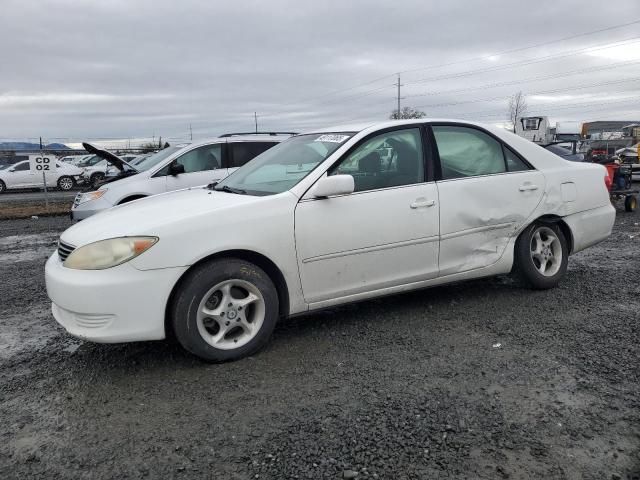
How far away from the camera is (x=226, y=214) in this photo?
12.0ft

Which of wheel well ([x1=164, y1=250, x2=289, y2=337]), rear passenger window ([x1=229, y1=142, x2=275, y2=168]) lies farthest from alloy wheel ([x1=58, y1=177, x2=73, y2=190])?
wheel well ([x1=164, y1=250, x2=289, y2=337])

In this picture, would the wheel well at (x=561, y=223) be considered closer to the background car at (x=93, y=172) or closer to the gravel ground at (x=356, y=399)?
the gravel ground at (x=356, y=399)

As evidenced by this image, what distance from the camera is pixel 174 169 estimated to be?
8461 millimetres

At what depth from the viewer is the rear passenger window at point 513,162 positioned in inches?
192

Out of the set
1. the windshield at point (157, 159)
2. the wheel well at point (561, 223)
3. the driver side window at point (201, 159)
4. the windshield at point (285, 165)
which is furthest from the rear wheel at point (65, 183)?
the wheel well at point (561, 223)

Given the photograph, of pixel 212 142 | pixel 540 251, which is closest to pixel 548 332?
pixel 540 251

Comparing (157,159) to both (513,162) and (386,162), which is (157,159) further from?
(513,162)

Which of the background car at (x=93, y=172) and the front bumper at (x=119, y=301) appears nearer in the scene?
the front bumper at (x=119, y=301)

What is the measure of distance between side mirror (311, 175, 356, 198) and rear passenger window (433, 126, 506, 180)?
1.03 metres

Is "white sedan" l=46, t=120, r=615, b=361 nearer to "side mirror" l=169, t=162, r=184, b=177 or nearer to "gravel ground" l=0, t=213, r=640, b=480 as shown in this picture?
"gravel ground" l=0, t=213, r=640, b=480

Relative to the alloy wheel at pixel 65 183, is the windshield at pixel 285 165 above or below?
above

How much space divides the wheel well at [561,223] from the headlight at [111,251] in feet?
11.3

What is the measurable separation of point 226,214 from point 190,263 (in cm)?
42

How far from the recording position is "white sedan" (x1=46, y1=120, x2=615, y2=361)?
3.44 meters
